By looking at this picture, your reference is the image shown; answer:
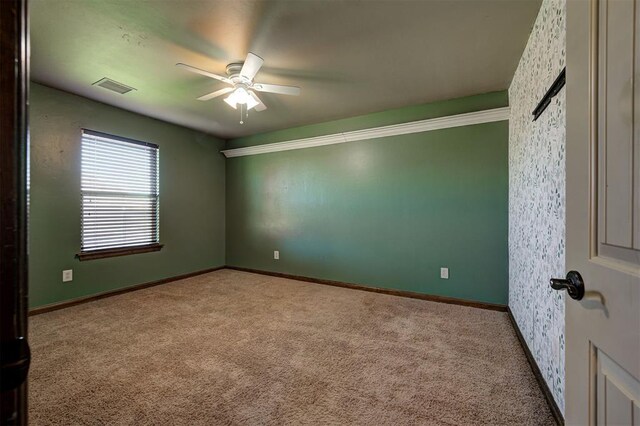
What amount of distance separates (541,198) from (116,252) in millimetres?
4307

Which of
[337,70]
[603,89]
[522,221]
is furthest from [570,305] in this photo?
[337,70]

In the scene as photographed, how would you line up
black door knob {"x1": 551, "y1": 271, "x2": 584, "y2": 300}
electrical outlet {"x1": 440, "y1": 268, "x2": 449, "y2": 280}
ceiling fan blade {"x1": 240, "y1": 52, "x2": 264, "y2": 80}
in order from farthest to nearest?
electrical outlet {"x1": 440, "y1": 268, "x2": 449, "y2": 280}
ceiling fan blade {"x1": 240, "y1": 52, "x2": 264, "y2": 80}
black door knob {"x1": 551, "y1": 271, "x2": 584, "y2": 300}

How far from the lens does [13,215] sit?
0.40 meters

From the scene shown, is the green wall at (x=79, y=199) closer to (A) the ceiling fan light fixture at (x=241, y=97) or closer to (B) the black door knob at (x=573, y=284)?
(A) the ceiling fan light fixture at (x=241, y=97)

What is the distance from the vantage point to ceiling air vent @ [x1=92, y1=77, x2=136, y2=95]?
2.72m

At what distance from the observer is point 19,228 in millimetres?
407

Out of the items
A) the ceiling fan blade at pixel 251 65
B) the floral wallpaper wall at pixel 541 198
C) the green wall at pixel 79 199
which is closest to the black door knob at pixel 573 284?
the floral wallpaper wall at pixel 541 198

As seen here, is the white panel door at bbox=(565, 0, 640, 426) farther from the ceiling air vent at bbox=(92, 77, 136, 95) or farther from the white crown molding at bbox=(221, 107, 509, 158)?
the ceiling air vent at bbox=(92, 77, 136, 95)

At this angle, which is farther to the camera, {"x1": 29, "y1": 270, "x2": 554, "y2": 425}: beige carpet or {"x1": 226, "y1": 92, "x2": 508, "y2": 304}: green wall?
{"x1": 226, "y1": 92, "x2": 508, "y2": 304}: green wall

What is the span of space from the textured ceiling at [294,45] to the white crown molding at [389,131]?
0.80 ft

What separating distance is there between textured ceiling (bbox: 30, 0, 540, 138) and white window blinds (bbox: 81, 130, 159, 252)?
0.61m

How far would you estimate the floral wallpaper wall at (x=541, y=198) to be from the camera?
1431mm

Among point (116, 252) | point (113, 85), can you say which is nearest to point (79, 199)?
Answer: point (116, 252)

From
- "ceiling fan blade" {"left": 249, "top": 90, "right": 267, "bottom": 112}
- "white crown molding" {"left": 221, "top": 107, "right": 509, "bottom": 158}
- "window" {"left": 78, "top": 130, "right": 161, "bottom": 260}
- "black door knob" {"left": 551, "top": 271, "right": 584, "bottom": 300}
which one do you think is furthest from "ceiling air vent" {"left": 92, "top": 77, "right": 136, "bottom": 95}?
"black door knob" {"left": 551, "top": 271, "right": 584, "bottom": 300}
